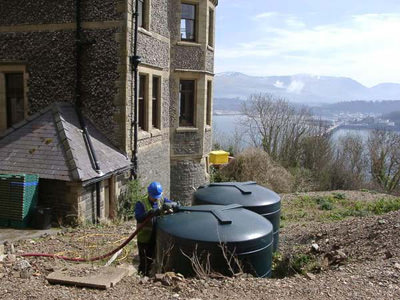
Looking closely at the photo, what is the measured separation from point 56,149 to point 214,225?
6259 millimetres

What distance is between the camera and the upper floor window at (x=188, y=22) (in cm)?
1705

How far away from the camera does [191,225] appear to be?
6844 mm

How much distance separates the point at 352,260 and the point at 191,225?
3.30m

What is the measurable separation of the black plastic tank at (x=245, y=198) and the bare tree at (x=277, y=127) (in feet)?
84.3

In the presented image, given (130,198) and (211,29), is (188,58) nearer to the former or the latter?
(211,29)

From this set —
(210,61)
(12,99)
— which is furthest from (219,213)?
(210,61)

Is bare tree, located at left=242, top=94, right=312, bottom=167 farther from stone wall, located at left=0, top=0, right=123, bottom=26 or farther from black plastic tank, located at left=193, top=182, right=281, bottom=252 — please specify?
black plastic tank, located at left=193, top=182, right=281, bottom=252

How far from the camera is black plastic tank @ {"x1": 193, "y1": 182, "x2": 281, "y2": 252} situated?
905cm

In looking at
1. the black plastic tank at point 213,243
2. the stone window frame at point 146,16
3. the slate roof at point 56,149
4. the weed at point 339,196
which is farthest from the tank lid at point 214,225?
the weed at point 339,196

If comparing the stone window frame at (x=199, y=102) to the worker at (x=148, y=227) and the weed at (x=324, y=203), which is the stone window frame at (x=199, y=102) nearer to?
the weed at (x=324, y=203)

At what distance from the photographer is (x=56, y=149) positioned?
1122 centimetres

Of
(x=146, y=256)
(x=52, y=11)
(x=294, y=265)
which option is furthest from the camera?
(x=52, y=11)

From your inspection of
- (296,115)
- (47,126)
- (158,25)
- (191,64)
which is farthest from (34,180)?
(296,115)

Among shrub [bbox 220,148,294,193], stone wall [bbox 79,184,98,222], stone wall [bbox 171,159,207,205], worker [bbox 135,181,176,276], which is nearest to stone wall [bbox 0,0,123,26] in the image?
stone wall [bbox 79,184,98,222]
